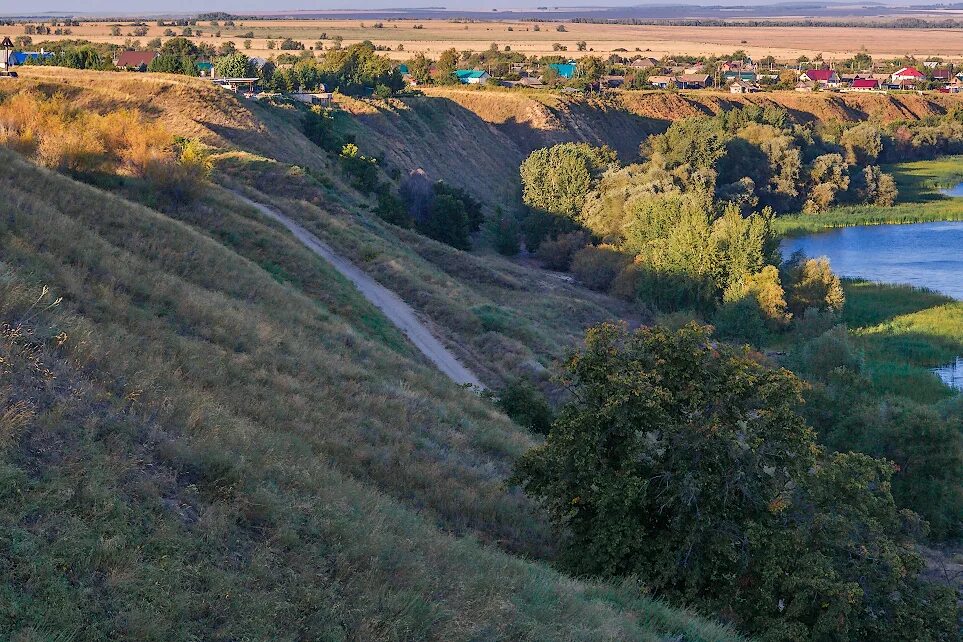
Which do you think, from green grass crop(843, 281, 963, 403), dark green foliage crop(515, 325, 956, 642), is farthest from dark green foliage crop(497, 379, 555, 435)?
green grass crop(843, 281, 963, 403)

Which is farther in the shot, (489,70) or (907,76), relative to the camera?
(907,76)

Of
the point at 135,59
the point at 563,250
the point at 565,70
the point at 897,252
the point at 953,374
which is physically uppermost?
the point at 135,59

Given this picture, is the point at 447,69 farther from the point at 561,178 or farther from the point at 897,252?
the point at 897,252

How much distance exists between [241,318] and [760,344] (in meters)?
29.1

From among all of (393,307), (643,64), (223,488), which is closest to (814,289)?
A: (393,307)

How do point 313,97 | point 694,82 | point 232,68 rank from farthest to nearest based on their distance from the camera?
1. point 694,82
2. point 232,68
3. point 313,97

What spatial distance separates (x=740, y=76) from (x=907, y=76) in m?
27.1

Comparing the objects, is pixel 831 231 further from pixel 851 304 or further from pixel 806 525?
pixel 806 525

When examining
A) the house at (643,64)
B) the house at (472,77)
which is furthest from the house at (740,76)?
the house at (472,77)

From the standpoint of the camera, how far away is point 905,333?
40.3 meters

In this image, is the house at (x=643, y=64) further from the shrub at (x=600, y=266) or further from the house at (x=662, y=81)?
the shrub at (x=600, y=266)

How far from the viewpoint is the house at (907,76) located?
14062cm

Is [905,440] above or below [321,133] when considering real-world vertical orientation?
below

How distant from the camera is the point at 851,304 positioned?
45.3 metres
